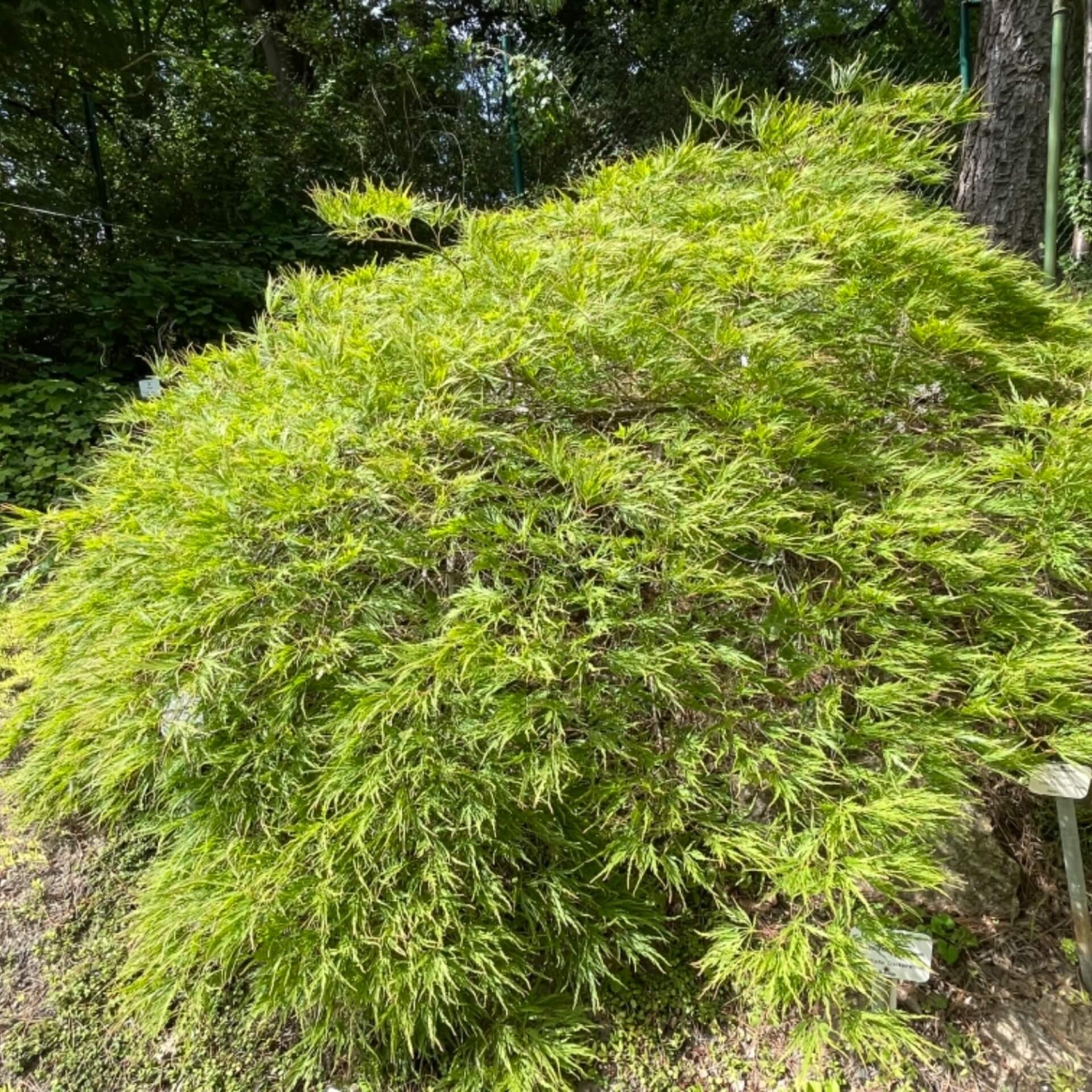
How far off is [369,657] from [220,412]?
706mm

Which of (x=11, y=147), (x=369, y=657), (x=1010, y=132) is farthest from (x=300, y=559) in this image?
(x=11, y=147)

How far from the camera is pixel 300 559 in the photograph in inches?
43.2

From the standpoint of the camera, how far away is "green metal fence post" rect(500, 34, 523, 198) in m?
3.81

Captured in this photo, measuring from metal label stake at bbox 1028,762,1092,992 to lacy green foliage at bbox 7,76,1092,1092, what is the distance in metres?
0.04

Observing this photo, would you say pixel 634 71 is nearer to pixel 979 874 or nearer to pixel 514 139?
pixel 514 139

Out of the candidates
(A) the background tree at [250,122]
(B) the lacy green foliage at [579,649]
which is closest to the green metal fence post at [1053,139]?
(B) the lacy green foliage at [579,649]

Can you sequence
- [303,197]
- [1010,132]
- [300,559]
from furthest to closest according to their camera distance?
[303,197], [1010,132], [300,559]

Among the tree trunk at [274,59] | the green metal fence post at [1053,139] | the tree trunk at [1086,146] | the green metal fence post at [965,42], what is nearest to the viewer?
the green metal fence post at [1053,139]

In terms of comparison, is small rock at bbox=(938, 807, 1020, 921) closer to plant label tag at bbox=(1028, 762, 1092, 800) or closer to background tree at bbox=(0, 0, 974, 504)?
plant label tag at bbox=(1028, 762, 1092, 800)

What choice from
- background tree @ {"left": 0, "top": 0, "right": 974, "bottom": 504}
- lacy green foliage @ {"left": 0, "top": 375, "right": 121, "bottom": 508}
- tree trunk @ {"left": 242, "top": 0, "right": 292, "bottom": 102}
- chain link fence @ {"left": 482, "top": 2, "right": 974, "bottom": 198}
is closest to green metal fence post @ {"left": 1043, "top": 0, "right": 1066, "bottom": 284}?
background tree @ {"left": 0, "top": 0, "right": 974, "bottom": 504}

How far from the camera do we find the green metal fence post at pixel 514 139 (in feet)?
12.5

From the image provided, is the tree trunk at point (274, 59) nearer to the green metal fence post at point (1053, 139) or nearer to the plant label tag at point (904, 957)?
the green metal fence post at point (1053, 139)

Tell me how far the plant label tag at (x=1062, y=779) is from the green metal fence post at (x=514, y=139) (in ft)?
12.2

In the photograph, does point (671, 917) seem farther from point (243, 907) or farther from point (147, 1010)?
point (147, 1010)
